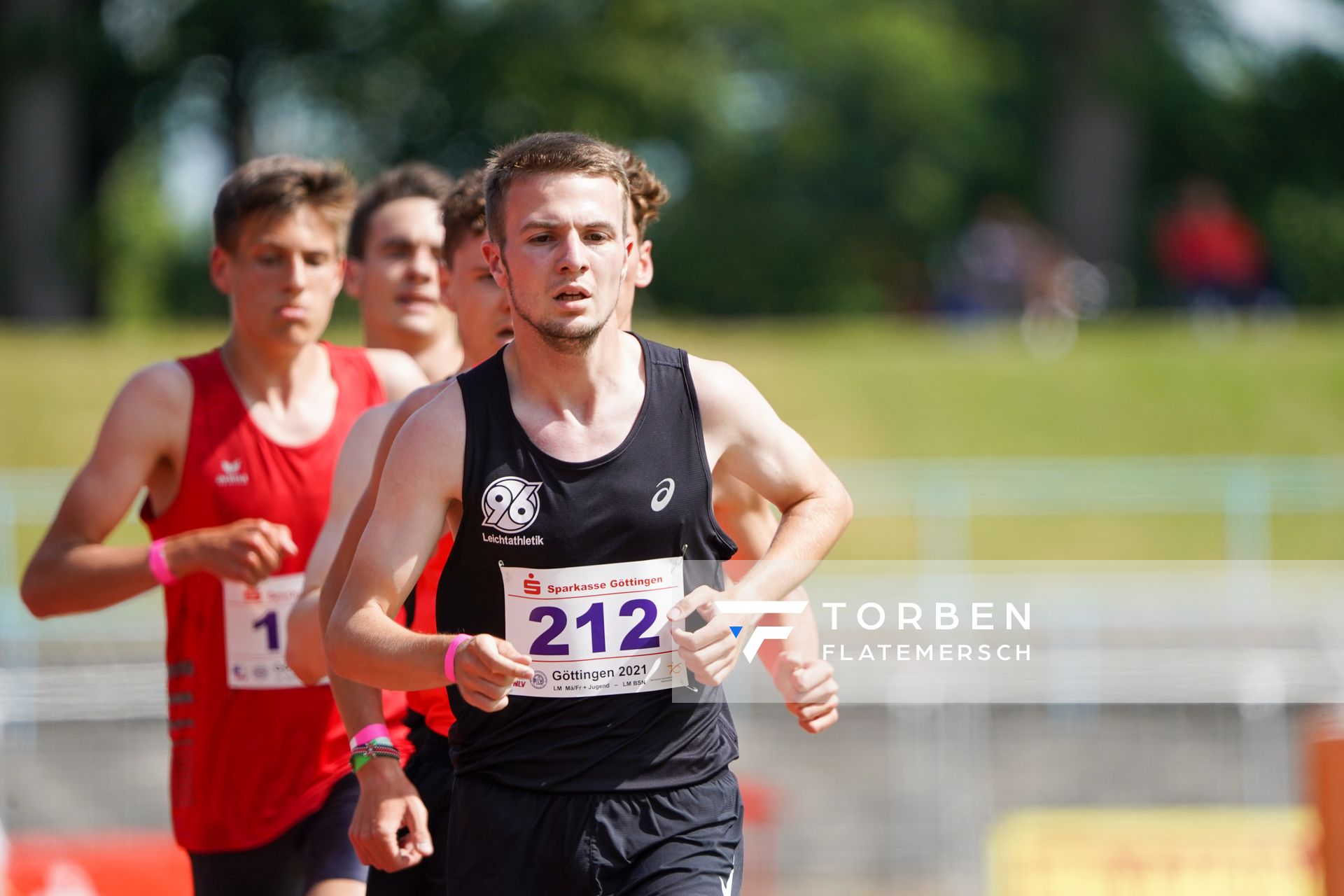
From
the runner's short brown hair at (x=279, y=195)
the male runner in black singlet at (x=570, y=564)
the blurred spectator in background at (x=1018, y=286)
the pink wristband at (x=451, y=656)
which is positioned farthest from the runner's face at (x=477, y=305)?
the blurred spectator in background at (x=1018, y=286)

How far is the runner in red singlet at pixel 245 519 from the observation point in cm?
417

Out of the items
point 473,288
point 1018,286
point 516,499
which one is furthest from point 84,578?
point 1018,286

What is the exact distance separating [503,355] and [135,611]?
997 cm

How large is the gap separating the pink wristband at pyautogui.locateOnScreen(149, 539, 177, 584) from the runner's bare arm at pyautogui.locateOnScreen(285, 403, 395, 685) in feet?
1.16

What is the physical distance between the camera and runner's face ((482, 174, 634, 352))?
3121mm

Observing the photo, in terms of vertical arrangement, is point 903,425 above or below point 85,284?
below

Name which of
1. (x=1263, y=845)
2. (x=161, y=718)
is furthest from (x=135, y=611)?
(x=1263, y=845)

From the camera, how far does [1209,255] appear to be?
21484 millimetres

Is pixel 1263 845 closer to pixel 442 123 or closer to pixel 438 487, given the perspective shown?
pixel 438 487

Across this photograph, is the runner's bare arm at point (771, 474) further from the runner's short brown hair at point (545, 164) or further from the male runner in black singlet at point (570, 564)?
the runner's short brown hair at point (545, 164)

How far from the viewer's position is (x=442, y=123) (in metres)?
25.9

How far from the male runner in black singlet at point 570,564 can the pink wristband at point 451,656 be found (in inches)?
4.0

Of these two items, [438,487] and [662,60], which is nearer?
[438,487]

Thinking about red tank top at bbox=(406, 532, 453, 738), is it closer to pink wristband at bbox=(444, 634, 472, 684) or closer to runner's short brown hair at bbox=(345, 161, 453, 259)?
pink wristband at bbox=(444, 634, 472, 684)
